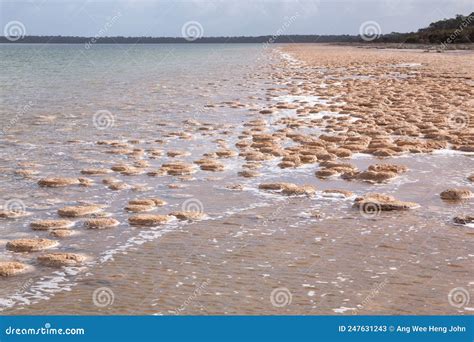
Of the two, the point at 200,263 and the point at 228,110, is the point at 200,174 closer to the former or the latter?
the point at 200,263

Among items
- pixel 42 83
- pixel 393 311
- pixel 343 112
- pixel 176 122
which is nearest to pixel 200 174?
pixel 393 311

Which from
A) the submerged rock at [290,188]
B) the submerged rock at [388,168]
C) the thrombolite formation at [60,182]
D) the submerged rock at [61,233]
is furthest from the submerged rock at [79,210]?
the submerged rock at [388,168]

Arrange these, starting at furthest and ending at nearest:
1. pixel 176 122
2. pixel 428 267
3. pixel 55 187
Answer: pixel 176 122, pixel 55 187, pixel 428 267

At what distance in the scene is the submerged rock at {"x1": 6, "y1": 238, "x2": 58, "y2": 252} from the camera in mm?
7305

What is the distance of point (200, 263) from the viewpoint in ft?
22.7

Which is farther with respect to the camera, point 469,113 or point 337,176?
point 469,113

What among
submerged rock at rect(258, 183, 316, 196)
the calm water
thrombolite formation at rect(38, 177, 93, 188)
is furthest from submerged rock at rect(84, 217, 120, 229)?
submerged rock at rect(258, 183, 316, 196)

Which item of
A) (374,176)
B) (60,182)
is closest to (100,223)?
(60,182)

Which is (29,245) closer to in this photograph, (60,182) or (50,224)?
(50,224)

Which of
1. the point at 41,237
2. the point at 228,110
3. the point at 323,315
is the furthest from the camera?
the point at 228,110

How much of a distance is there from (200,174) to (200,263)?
463cm

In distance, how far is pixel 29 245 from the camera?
7355 mm

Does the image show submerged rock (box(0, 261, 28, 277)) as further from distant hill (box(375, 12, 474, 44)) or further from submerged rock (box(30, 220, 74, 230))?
distant hill (box(375, 12, 474, 44))

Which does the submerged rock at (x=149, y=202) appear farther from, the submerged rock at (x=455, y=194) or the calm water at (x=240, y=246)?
the submerged rock at (x=455, y=194)
